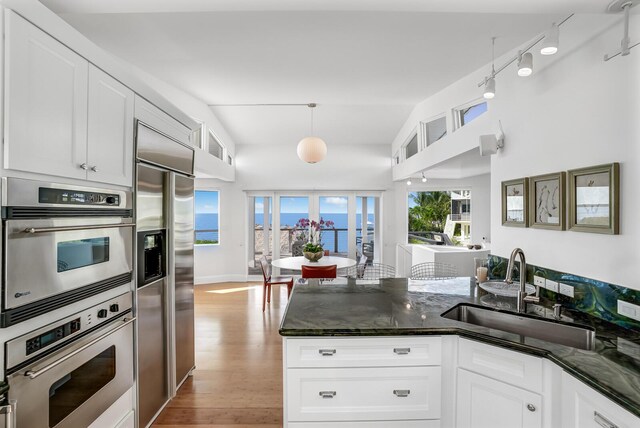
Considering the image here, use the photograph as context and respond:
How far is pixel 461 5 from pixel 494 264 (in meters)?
2.21

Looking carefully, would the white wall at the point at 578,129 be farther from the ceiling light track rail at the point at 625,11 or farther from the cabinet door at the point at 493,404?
the cabinet door at the point at 493,404

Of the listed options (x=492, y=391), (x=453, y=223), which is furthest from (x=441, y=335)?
(x=453, y=223)

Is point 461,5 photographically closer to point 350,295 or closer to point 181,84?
point 350,295

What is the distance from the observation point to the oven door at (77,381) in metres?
1.26

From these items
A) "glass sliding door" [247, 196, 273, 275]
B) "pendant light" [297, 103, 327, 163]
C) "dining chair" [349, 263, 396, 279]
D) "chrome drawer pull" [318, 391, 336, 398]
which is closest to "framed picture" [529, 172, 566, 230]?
"dining chair" [349, 263, 396, 279]

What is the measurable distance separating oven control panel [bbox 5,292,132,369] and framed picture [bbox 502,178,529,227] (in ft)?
9.68

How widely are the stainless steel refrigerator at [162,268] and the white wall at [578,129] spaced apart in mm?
2838

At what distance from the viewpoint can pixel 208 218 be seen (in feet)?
21.6

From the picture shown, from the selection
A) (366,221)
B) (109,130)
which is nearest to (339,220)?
(366,221)

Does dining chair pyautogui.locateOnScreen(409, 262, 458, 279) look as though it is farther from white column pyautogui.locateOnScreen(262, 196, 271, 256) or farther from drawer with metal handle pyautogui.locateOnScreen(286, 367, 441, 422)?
white column pyautogui.locateOnScreen(262, 196, 271, 256)

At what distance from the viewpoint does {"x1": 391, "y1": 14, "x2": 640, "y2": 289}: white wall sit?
166 cm

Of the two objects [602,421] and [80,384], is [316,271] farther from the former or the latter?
[602,421]

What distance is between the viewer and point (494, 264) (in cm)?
287

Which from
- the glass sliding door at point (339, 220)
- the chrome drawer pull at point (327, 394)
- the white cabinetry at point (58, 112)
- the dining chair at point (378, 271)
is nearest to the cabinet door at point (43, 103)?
the white cabinetry at point (58, 112)
